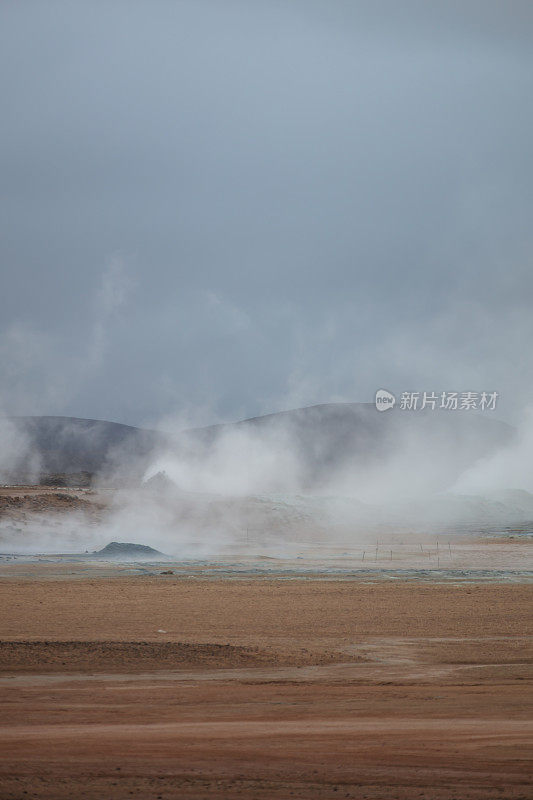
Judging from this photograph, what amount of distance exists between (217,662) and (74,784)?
6411 millimetres

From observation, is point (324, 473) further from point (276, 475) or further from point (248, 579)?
point (248, 579)

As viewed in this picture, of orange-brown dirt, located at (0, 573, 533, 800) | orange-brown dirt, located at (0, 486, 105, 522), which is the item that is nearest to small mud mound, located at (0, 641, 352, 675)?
orange-brown dirt, located at (0, 573, 533, 800)

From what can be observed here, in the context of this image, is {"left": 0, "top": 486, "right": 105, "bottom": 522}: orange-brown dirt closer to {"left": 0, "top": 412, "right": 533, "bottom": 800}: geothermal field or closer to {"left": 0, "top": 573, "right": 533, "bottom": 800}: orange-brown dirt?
{"left": 0, "top": 412, "right": 533, "bottom": 800}: geothermal field

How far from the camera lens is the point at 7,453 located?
186m

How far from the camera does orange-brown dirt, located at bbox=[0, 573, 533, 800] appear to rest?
26.8 ft

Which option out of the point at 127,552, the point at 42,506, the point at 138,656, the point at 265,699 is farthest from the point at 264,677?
the point at 42,506

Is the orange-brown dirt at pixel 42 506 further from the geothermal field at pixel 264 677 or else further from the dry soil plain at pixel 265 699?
the dry soil plain at pixel 265 699

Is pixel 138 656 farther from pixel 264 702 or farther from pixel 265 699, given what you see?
pixel 264 702

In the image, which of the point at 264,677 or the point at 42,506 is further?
the point at 42,506

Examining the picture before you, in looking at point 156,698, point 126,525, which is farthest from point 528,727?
point 126,525

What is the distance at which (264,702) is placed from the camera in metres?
11.3

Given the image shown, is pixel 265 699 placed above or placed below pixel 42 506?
below

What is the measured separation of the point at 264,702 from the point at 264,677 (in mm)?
1902

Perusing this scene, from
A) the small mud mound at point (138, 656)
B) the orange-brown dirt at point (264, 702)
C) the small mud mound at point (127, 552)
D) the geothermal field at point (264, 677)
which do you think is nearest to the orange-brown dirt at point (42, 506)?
the small mud mound at point (127, 552)
